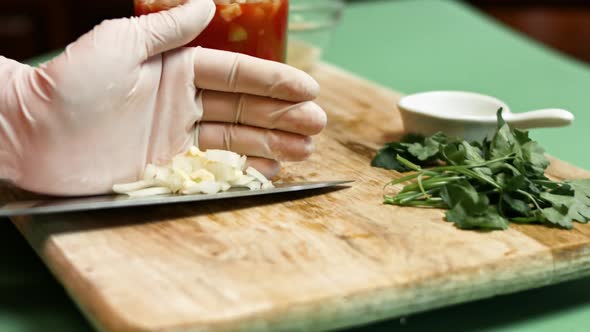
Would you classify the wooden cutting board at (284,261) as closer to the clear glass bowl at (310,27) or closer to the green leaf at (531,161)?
the green leaf at (531,161)

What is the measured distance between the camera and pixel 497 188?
1.20 metres

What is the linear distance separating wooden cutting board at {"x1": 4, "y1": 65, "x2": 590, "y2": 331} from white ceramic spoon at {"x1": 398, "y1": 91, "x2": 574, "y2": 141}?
27cm

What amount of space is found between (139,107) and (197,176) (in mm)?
127

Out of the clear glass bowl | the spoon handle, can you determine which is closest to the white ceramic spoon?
the spoon handle

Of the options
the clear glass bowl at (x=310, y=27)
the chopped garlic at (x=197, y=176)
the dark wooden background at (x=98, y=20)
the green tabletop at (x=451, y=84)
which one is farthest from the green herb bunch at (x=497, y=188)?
the dark wooden background at (x=98, y=20)

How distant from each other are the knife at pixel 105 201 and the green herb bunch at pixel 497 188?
0.62 ft

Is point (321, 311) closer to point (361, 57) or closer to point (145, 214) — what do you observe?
point (145, 214)

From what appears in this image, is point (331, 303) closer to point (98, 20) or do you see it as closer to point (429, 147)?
point (429, 147)

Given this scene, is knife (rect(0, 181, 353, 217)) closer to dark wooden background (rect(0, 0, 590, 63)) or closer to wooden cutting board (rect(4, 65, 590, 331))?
wooden cutting board (rect(4, 65, 590, 331))

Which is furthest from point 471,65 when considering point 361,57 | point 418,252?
point 418,252

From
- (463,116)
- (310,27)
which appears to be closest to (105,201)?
(463,116)

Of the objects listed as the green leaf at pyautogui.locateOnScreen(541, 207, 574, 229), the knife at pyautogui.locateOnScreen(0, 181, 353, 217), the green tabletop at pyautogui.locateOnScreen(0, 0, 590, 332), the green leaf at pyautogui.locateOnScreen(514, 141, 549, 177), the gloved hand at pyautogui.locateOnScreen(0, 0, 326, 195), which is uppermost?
the gloved hand at pyautogui.locateOnScreen(0, 0, 326, 195)

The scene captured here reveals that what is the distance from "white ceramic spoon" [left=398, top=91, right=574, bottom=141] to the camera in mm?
1420

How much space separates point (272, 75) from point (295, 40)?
90cm
